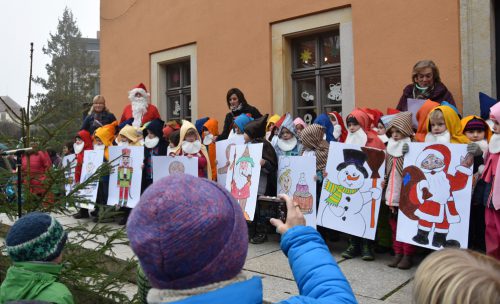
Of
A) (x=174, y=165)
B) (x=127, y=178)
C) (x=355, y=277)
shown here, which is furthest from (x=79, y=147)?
(x=355, y=277)

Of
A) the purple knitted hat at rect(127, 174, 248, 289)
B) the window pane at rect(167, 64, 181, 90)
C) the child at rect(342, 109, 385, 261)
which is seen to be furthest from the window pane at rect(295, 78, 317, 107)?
the purple knitted hat at rect(127, 174, 248, 289)

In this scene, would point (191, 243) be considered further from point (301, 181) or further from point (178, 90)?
point (178, 90)

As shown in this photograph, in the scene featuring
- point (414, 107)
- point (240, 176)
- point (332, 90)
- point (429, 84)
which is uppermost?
point (332, 90)

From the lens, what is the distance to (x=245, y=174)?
5.80 m

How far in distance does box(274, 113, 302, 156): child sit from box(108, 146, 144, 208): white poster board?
232cm

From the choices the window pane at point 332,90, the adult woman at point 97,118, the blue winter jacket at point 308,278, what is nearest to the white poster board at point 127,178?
the adult woman at point 97,118

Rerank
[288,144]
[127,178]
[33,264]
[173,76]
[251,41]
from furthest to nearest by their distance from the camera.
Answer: [173,76]
[251,41]
[127,178]
[288,144]
[33,264]

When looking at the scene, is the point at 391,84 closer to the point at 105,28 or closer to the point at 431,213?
the point at 431,213

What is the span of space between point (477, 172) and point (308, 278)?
11.7ft

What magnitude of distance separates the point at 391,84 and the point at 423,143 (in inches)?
91.5

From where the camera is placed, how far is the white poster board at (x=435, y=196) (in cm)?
409

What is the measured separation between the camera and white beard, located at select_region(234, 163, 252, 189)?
5.77 m

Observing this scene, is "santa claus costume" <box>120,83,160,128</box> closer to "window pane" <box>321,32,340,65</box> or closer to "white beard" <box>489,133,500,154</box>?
"window pane" <box>321,32,340,65</box>

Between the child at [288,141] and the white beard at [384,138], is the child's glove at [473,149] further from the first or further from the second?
the child at [288,141]
